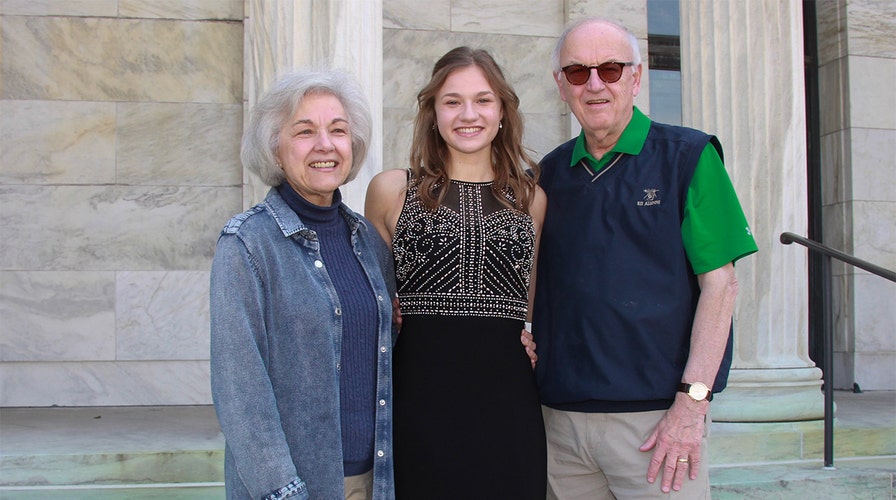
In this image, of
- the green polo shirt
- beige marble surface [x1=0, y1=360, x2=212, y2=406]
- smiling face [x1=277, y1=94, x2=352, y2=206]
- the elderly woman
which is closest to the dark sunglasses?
the green polo shirt

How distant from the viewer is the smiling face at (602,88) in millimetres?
2803

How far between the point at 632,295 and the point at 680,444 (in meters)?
0.49

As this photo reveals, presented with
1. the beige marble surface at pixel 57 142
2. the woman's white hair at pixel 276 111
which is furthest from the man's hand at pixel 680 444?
the beige marble surface at pixel 57 142

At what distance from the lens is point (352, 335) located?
7.73ft

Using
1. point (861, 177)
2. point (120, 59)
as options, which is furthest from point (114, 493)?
point (861, 177)

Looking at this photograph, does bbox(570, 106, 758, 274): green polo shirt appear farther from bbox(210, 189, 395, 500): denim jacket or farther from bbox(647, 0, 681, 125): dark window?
bbox(647, 0, 681, 125): dark window

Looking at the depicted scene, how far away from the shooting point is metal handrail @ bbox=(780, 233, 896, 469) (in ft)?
16.2

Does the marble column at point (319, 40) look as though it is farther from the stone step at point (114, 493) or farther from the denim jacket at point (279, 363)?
the denim jacket at point (279, 363)

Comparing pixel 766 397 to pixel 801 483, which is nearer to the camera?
pixel 801 483

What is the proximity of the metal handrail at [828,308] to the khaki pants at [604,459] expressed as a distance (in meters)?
2.69

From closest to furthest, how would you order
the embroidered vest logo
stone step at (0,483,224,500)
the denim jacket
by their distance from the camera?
the denim jacket → the embroidered vest logo → stone step at (0,483,224,500)

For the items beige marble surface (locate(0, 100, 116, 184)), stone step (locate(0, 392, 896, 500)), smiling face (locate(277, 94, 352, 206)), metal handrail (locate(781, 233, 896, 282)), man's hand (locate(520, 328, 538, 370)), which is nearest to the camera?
smiling face (locate(277, 94, 352, 206))

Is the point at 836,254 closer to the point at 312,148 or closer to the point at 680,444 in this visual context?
the point at 680,444

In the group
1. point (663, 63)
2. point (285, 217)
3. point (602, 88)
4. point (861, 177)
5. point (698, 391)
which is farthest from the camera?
point (861, 177)
